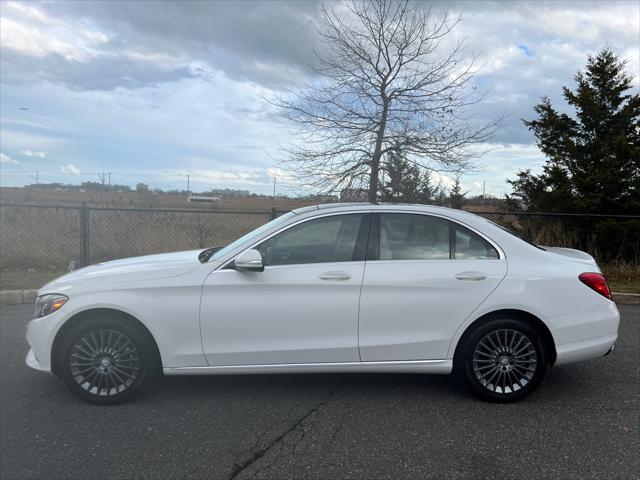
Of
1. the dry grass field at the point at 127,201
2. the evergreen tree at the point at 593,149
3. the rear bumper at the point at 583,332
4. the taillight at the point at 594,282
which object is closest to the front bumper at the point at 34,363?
the rear bumper at the point at 583,332

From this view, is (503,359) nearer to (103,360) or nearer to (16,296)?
(103,360)

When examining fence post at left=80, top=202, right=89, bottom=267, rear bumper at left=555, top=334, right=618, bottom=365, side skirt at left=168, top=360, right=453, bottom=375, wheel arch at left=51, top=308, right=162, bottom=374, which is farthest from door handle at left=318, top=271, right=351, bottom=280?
fence post at left=80, top=202, right=89, bottom=267

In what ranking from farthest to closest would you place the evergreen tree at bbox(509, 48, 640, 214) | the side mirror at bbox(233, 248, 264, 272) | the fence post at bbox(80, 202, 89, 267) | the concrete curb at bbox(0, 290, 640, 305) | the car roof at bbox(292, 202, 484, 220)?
the evergreen tree at bbox(509, 48, 640, 214) < the fence post at bbox(80, 202, 89, 267) < the concrete curb at bbox(0, 290, 640, 305) < the car roof at bbox(292, 202, 484, 220) < the side mirror at bbox(233, 248, 264, 272)

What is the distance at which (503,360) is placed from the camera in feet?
13.0

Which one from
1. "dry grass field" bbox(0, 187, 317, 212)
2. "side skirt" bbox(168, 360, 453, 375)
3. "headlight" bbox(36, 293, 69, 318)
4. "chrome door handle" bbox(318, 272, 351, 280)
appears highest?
"dry grass field" bbox(0, 187, 317, 212)

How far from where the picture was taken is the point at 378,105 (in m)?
9.74

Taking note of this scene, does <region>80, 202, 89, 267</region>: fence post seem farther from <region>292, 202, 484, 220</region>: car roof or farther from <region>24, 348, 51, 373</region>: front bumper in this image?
<region>292, 202, 484, 220</region>: car roof

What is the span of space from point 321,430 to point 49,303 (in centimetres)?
234

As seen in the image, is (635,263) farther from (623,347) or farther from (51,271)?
(51,271)

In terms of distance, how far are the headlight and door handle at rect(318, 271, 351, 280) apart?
2009mm

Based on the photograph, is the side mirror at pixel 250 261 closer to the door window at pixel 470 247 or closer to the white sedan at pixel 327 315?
the white sedan at pixel 327 315

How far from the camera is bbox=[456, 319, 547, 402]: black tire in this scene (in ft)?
13.0

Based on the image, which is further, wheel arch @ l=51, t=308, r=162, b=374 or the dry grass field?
the dry grass field

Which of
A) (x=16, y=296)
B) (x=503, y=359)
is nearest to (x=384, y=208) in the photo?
(x=503, y=359)
